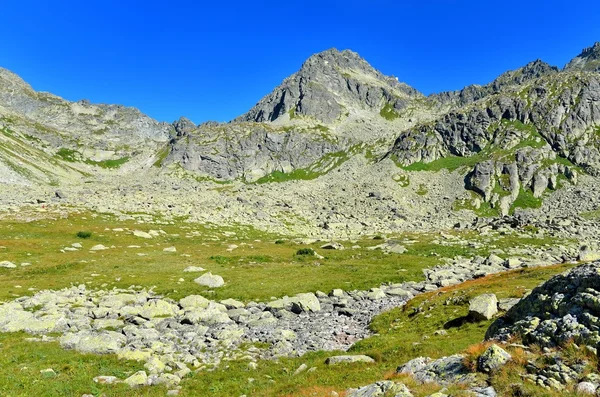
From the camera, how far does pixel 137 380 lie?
58.8ft

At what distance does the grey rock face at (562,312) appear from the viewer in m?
11.3

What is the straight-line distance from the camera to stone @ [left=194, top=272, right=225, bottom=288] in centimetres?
3825

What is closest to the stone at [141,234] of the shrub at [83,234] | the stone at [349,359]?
the shrub at [83,234]

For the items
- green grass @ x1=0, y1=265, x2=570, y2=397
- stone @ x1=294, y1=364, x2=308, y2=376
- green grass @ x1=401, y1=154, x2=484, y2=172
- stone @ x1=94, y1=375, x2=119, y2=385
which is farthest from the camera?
green grass @ x1=401, y1=154, x2=484, y2=172

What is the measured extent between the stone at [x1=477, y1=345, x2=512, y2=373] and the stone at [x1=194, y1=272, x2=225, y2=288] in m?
30.9

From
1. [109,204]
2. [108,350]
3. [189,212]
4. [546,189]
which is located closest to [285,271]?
[108,350]

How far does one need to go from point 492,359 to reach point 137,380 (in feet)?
55.1

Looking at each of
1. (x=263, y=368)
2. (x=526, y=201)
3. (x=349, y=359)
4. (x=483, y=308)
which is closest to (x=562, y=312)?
(x=349, y=359)

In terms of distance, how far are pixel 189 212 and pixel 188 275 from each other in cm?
5414

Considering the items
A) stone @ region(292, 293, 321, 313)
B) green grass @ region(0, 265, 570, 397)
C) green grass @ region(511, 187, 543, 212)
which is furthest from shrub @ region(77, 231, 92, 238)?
green grass @ region(511, 187, 543, 212)

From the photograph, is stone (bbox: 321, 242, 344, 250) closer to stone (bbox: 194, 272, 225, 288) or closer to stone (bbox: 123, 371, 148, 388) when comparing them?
stone (bbox: 194, 272, 225, 288)

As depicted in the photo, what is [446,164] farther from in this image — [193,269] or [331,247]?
[193,269]

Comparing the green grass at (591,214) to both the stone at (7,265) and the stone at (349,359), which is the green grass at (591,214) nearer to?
the stone at (349,359)

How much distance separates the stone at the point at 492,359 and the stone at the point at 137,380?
16.1 metres
